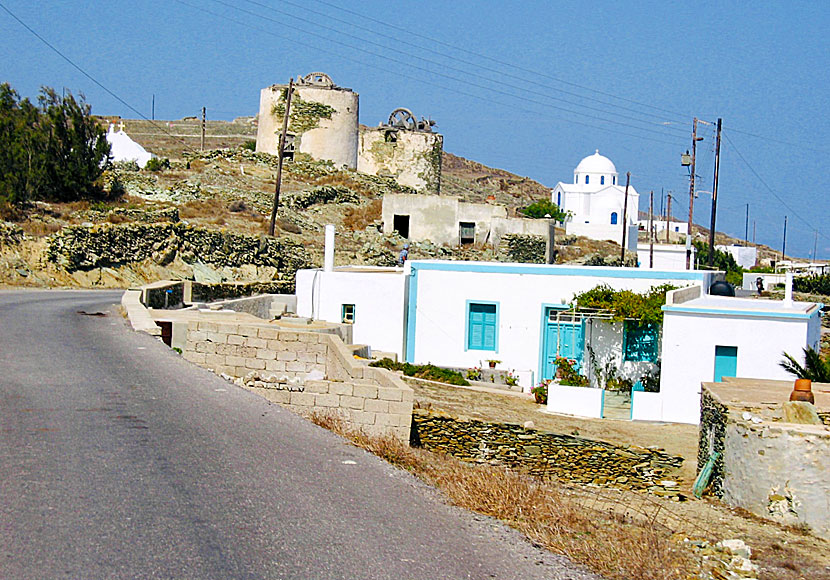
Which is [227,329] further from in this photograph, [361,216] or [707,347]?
[361,216]

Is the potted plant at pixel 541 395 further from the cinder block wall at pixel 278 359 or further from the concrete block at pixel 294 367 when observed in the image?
the concrete block at pixel 294 367

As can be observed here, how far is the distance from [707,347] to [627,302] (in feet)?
8.56

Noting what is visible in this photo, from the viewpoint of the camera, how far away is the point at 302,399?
11086 mm

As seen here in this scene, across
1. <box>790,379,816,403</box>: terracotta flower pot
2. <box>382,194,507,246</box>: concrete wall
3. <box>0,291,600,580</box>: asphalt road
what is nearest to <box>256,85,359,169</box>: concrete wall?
<box>382,194,507,246</box>: concrete wall

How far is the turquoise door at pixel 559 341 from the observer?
67.6ft

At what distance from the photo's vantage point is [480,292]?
858 inches

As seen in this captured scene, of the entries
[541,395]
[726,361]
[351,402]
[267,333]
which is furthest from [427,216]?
[351,402]

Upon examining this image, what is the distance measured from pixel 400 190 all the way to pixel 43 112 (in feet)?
74.0

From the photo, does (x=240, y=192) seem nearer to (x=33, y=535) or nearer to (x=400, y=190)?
(x=400, y=190)

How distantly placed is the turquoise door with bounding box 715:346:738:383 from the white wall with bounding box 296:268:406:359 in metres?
7.96

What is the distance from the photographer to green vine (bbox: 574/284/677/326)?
19469mm

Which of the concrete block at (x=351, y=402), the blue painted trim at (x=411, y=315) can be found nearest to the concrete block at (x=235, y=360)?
the concrete block at (x=351, y=402)

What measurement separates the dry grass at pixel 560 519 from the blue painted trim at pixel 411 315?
497 inches

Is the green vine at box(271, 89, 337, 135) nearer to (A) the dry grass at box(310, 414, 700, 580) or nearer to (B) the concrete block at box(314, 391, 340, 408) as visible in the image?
(B) the concrete block at box(314, 391, 340, 408)
